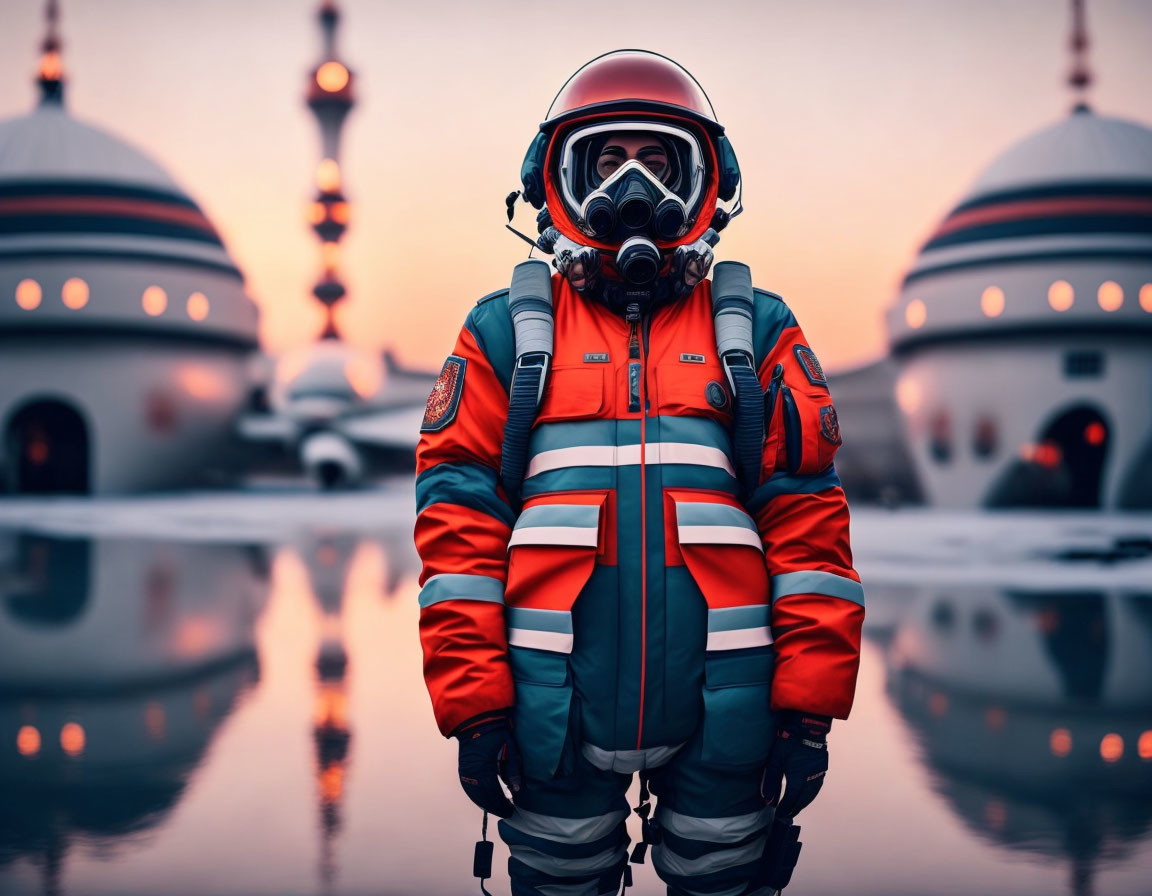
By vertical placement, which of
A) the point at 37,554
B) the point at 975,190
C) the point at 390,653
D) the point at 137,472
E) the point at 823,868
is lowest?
the point at 823,868

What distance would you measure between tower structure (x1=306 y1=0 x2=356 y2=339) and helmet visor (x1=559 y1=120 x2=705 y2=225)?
173 ft

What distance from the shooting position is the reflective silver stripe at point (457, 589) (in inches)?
96.0

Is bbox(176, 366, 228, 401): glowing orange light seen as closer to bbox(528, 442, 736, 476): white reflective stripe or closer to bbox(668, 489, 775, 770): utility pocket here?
bbox(528, 442, 736, 476): white reflective stripe

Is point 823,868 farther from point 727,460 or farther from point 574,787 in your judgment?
point 727,460

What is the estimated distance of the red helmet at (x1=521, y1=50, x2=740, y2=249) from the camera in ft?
8.77

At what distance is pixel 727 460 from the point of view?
2.59m

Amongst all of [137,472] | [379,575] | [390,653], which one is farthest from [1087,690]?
[137,472]

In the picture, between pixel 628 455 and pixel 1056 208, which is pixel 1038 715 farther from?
pixel 1056 208

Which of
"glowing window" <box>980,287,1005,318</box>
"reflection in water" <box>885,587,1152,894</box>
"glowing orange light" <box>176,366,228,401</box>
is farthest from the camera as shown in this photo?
"glowing orange light" <box>176,366,228,401</box>

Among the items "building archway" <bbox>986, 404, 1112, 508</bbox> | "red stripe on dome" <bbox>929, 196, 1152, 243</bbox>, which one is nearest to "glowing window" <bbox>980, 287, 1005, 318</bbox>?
"red stripe on dome" <bbox>929, 196, 1152, 243</bbox>

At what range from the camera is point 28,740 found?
5.41m

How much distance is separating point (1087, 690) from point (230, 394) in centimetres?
3149

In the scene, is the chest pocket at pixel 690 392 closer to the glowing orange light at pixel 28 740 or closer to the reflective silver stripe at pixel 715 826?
the reflective silver stripe at pixel 715 826

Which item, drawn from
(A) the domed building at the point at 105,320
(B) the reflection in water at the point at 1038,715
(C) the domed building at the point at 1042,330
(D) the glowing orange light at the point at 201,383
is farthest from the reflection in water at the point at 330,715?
(D) the glowing orange light at the point at 201,383
